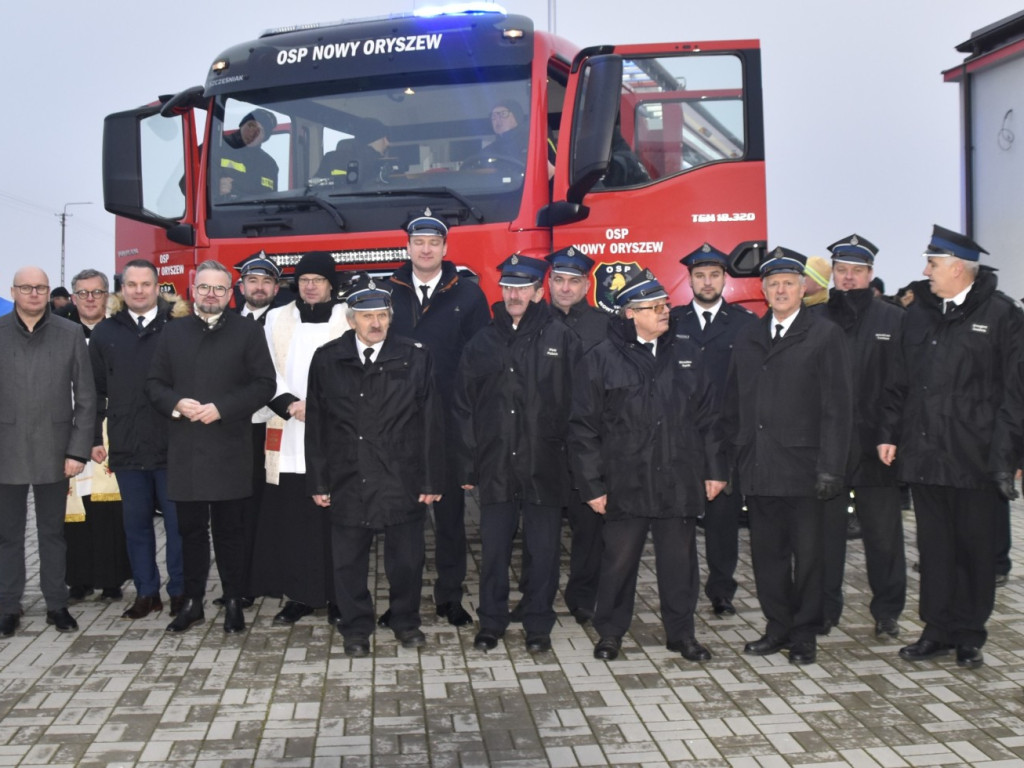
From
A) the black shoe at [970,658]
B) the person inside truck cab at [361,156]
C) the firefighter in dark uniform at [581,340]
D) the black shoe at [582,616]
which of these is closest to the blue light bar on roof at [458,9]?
the person inside truck cab at [361,156]

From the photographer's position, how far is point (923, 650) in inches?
220

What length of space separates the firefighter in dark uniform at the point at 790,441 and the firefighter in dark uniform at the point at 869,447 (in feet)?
1.05

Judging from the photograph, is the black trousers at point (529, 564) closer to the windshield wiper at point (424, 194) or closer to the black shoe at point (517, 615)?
the black shoe at point (517, 615)

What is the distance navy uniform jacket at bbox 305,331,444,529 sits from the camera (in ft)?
19.3

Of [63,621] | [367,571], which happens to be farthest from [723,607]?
[63,621]

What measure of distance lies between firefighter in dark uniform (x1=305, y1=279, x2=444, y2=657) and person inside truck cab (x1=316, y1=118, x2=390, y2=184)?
6.09 ft

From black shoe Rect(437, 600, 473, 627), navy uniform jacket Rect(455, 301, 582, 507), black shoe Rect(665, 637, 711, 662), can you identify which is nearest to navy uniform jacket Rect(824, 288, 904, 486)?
black shoe Rect(665, 637, 711, 662)

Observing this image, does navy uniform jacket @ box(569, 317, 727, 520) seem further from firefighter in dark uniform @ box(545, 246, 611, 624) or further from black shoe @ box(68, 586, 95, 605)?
black shoe @ box(68, 586, 95, 605)

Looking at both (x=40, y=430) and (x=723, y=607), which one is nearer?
(x=40, y=430)

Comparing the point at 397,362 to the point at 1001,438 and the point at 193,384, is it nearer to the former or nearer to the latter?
the point at 193,384

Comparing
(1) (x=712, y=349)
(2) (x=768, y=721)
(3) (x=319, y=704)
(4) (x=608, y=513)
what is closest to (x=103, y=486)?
(3) (x=319, y=704)

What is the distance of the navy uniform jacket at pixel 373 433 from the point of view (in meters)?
5.88

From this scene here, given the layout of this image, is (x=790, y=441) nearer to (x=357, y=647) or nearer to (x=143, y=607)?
(x=357, y=647)

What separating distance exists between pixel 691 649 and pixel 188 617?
256 cm
